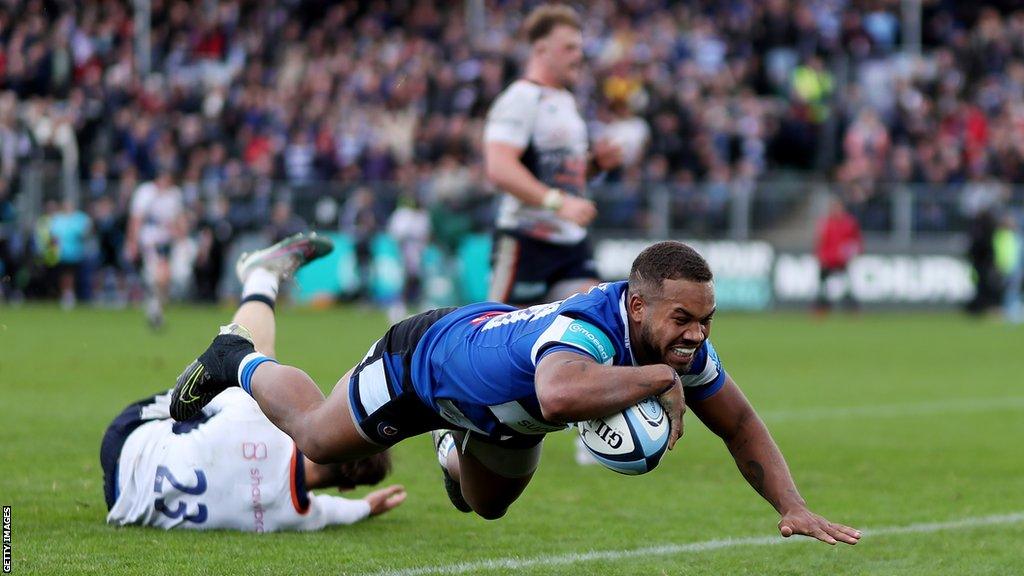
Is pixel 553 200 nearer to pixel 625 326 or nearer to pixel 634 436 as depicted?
pixel 625 326

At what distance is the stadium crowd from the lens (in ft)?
93.8

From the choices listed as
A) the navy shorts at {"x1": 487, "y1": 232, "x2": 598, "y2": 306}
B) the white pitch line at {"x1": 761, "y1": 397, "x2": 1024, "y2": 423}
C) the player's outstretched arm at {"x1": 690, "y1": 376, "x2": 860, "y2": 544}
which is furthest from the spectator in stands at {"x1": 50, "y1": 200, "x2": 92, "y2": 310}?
the player's outstretched arm at {"x1": 690, "y1": 376, "x2": 860, "y2": 544}

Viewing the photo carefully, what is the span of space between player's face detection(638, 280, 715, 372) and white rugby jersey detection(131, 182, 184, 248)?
1974 centimetres

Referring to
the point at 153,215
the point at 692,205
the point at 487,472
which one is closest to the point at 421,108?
the point at 692,205

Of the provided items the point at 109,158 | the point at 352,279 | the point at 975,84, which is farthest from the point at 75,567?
the point at 975,84

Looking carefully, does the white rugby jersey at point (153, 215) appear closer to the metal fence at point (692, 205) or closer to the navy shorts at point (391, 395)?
the metal fence at point (692, 205)

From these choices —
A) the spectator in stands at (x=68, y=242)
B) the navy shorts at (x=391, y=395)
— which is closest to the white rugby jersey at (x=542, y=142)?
the navy shorts at (x=391, y=395)

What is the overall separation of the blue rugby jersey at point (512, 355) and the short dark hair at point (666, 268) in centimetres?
12

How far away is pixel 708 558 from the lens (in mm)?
6516

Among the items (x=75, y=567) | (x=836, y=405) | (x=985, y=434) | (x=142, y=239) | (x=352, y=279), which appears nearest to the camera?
(x=75, y=567)

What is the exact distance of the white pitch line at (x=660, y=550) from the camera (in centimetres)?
618

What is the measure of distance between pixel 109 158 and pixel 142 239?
6606mm

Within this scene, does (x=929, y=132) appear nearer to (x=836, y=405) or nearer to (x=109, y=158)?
(x=109, y=158)

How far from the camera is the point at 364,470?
7.08m
